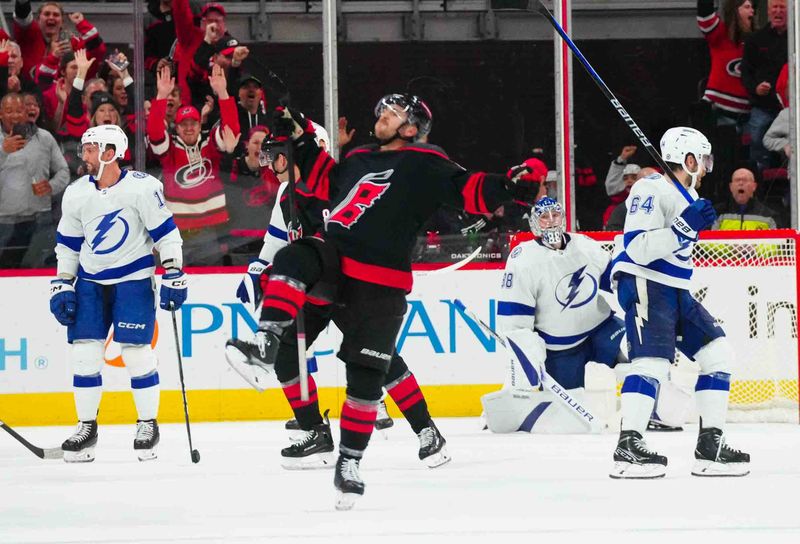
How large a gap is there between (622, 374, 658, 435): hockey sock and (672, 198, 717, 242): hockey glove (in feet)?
1.57

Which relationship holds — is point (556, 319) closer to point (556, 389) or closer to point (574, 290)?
Answer: point (574, 290)

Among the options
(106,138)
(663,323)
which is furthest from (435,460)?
(106,138)

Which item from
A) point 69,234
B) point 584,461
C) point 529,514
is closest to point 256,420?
point 69,234

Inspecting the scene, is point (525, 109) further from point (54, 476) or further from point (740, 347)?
point (54, 476)

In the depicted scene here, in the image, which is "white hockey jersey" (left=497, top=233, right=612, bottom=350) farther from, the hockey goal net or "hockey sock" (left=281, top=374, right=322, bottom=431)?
"hockey sock" (left=281, top=374, right=322, bottom=431)

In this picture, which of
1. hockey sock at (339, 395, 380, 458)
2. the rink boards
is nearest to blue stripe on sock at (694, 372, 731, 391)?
hockey sock at (339, 395, 380, 458)

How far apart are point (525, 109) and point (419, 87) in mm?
562

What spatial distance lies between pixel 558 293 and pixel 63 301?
2.16 m

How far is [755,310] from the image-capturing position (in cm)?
633

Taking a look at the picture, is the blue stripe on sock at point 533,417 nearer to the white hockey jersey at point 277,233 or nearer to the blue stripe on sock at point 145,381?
the white hockey jersey at point 277,233

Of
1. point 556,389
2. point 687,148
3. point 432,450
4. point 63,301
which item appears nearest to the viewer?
point 687,148

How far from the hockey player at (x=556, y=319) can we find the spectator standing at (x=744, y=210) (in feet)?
3.63

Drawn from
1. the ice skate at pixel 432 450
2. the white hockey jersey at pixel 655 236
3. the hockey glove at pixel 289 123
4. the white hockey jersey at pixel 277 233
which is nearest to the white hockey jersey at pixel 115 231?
the white hockey jersey at pixel 277 233

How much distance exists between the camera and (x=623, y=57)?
22.7 ft
